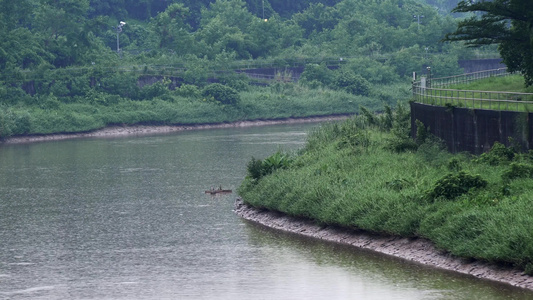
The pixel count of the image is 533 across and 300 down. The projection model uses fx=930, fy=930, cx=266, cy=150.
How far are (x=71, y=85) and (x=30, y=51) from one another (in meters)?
7.94

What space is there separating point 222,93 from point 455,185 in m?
105

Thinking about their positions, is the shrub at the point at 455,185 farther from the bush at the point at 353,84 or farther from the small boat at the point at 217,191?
the bush at the point at 353,84

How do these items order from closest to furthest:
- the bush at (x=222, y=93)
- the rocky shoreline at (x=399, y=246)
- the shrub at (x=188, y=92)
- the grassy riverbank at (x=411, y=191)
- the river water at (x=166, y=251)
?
the rocky shoreline at (x=399, y=246)
the river water at (x=166, y=251)
the grassy riverbank at (x=411, y=191)
the bush at (x=222, y=93)
the shrub at (x=188, y=92)

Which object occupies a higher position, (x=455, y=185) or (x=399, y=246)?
(x=455, y=185)

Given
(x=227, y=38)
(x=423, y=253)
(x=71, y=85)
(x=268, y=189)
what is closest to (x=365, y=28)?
(x=227, y=38)

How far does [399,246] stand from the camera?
143 ft

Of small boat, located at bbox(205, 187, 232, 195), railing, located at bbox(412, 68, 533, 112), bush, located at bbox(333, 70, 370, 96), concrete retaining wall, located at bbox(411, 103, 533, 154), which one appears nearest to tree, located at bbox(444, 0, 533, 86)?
railing, located at bbox(412, 68, 533, 112)

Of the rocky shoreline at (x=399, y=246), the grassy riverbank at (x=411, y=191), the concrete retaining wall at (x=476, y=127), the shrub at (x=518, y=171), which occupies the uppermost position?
the concrete retaining wall at (x=476, y=127)

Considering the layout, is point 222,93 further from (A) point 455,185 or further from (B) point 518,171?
(A) point 455,185

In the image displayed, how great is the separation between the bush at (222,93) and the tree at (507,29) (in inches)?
3474

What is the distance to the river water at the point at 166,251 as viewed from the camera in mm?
38062

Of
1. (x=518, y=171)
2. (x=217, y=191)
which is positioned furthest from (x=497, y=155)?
(x=217, y=191)

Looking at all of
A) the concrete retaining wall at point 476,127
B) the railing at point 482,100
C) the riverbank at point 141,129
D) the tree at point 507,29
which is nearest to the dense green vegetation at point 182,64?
the riverbank at point 141,129

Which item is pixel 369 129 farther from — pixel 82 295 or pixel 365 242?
pixel 82 295
